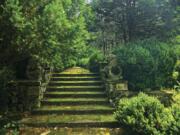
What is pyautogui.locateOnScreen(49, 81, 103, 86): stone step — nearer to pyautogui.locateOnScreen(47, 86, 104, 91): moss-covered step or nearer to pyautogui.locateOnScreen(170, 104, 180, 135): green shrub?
pyautogui.locateOnScreen(47, 86, 104, 91): moss-covered step

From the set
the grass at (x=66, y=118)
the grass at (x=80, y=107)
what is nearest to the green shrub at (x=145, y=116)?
the grass at (x=66, y=118)

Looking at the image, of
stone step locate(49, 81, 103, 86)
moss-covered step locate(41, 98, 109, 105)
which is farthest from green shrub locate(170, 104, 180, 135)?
stone step locate(49, 81, 103, 86)

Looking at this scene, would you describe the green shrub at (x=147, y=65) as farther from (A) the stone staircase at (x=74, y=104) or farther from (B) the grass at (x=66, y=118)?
(B) the grass at (x=66, y=118)

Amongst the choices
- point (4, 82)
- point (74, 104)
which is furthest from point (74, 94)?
point (4, 82)

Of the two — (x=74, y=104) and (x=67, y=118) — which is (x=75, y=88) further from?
(x=67, y=118)

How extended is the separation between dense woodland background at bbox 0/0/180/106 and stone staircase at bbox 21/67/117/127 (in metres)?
0.79

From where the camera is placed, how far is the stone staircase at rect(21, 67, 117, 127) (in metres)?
6.83

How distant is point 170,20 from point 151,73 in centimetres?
465

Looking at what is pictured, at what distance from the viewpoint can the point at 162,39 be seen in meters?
12.8

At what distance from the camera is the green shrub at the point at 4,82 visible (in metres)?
6.47

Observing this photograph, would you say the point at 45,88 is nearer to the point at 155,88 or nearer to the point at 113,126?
the point at 113,126

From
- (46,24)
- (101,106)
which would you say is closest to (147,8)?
(101,106)

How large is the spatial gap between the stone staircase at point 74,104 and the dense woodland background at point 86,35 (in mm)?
790

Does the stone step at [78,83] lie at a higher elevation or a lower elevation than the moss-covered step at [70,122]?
higher
